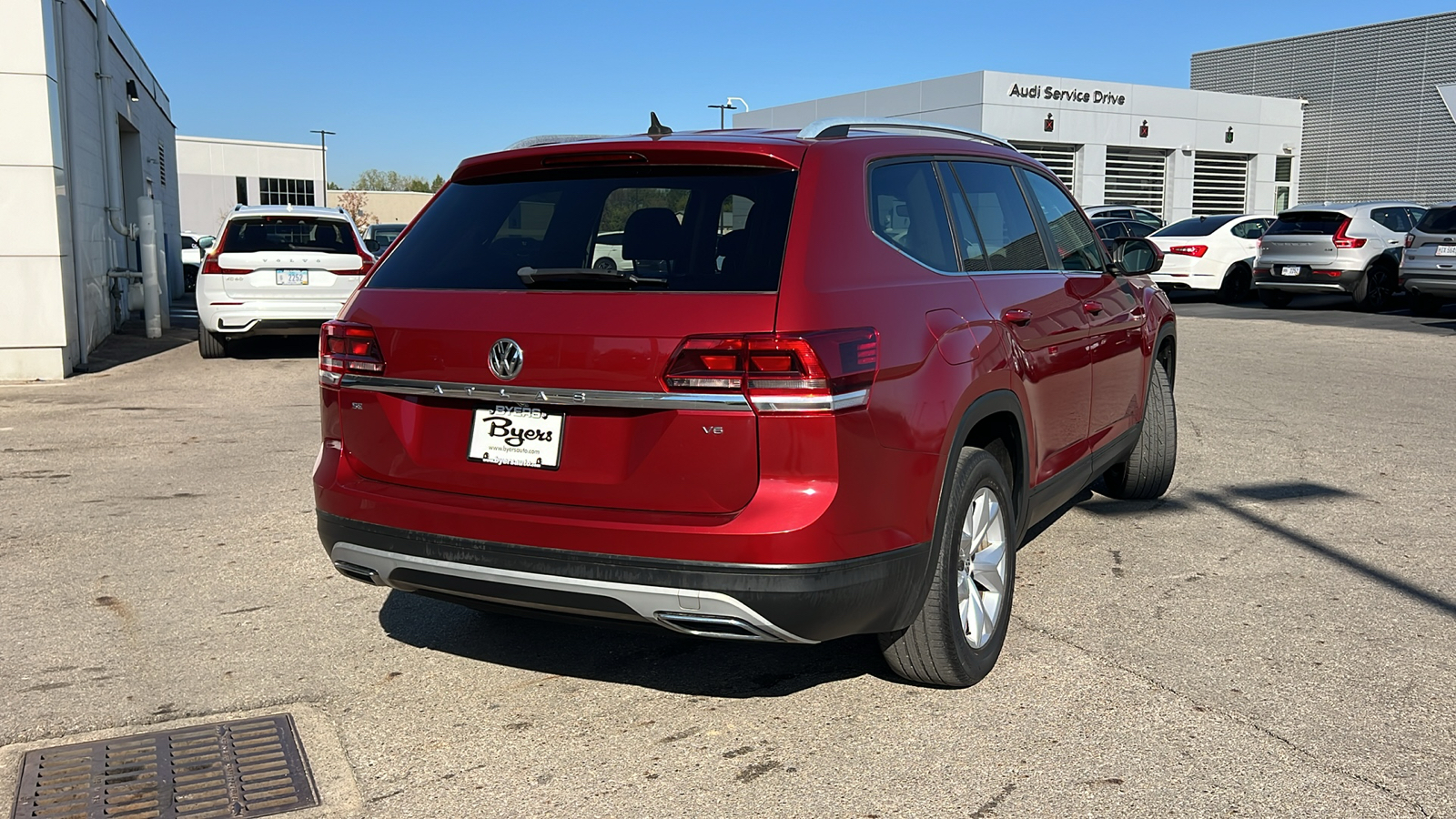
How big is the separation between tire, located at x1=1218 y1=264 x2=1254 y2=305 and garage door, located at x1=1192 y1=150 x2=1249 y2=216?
23812 millimetres

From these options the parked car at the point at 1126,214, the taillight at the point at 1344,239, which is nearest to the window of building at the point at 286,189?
the parked car at the point at 1126,214

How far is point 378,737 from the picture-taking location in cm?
360

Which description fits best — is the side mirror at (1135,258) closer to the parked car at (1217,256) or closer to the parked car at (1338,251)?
the parked car at (1338,251)

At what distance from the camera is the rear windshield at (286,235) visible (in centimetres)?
1312

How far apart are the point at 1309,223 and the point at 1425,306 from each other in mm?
2476

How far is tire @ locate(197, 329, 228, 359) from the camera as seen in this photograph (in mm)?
13703

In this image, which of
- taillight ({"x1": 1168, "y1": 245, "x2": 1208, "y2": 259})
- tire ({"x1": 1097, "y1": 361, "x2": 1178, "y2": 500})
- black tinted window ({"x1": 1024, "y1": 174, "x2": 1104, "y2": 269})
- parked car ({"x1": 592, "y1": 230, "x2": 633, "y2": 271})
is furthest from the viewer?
taillight ({"x1": 1168, "y1": 245, "x2": 1208, "y2": 259})

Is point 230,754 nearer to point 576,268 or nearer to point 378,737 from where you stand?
point 378,737

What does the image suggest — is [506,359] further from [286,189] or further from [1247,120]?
[286,189]

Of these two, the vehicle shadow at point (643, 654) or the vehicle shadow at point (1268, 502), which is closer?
the vehicle shadow at point (643, 654)

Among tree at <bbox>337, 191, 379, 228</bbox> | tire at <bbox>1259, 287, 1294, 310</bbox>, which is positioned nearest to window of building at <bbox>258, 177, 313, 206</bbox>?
tree at <bbox>337, 191, 379, 228</bbox>

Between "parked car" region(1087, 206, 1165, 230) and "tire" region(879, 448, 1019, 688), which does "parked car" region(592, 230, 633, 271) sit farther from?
"parked car" region(1087, 206, 1165, 230)

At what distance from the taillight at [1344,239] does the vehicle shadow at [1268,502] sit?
1400cm

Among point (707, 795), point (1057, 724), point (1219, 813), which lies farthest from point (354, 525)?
point (1219, 813)
